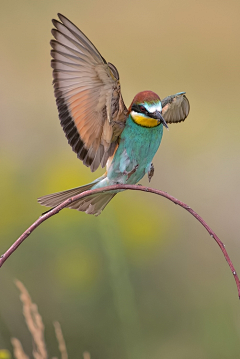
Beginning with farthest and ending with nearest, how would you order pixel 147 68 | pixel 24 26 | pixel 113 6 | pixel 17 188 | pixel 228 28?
pixel 113 6
pixel 228 28
pixel 24 26
pixel 147 68
pixel 17 188

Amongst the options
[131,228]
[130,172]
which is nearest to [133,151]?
[130,172]

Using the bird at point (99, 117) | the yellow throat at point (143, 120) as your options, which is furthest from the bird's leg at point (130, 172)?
the yellow throat at point (143, 120)

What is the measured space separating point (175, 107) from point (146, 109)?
0.93 ft

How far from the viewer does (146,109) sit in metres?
1.31

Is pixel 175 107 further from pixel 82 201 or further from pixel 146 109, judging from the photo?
pixel 82 201

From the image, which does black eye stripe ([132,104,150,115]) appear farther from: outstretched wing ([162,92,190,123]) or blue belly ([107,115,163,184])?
outstretched wing ([162,92,190,123])

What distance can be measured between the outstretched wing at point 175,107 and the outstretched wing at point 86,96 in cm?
19

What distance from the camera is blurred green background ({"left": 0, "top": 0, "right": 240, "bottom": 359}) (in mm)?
2469

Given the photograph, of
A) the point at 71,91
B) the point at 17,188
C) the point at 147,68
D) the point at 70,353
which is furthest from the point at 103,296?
the point at 147,68

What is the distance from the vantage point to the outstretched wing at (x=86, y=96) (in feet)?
3.92

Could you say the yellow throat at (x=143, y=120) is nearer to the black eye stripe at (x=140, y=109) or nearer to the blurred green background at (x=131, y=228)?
the black eye stripe at (x=140, y=109)

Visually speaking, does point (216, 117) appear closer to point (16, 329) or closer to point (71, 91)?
point (16, 329)

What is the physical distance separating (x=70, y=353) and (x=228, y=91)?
3.19m

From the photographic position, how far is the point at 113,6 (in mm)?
6141
